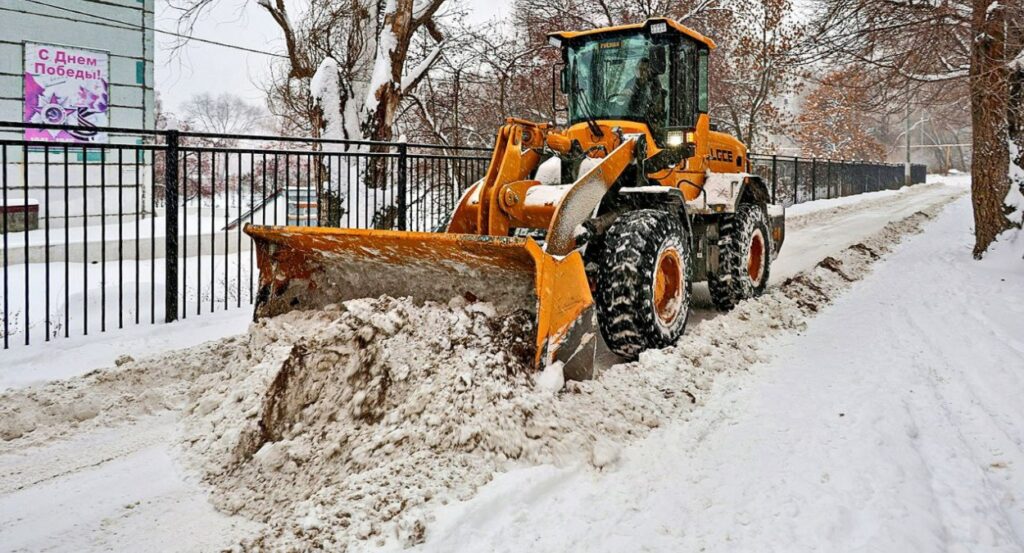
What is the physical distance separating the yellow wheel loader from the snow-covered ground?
813mm

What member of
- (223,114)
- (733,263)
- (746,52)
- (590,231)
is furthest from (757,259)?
(223,114)

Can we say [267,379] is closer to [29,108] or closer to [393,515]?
[393,515]

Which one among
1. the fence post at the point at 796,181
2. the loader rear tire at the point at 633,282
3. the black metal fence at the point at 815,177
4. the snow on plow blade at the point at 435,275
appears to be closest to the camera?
the snow on plow blade at the point at 435,275

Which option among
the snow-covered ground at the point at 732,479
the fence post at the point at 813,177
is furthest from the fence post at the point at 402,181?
the fence post at the point at 813,177

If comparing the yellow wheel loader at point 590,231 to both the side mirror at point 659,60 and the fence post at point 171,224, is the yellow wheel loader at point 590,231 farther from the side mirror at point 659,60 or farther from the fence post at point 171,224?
the fence post at point 171,224

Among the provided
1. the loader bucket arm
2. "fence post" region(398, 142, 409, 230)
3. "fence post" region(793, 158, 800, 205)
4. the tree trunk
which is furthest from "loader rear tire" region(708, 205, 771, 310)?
"fence post" region(793, 158, 800, 205)

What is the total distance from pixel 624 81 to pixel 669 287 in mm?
1874

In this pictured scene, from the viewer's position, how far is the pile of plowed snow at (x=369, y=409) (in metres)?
3.18

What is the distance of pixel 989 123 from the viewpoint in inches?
414

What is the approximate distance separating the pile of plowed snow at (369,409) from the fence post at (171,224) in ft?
4.23

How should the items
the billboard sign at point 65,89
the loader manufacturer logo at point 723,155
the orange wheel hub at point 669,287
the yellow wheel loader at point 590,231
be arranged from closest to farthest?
the yellow wheel loader at point 590,231, the orange wheel hub at point 669,287, the loader manufacturer logo at point 723,155, the billboard sign at point 65,89

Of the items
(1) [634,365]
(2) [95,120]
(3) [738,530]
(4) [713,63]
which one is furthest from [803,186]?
(3) [738,530]

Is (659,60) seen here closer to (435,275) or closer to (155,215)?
(435,275)

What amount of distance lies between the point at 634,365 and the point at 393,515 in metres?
2.15
